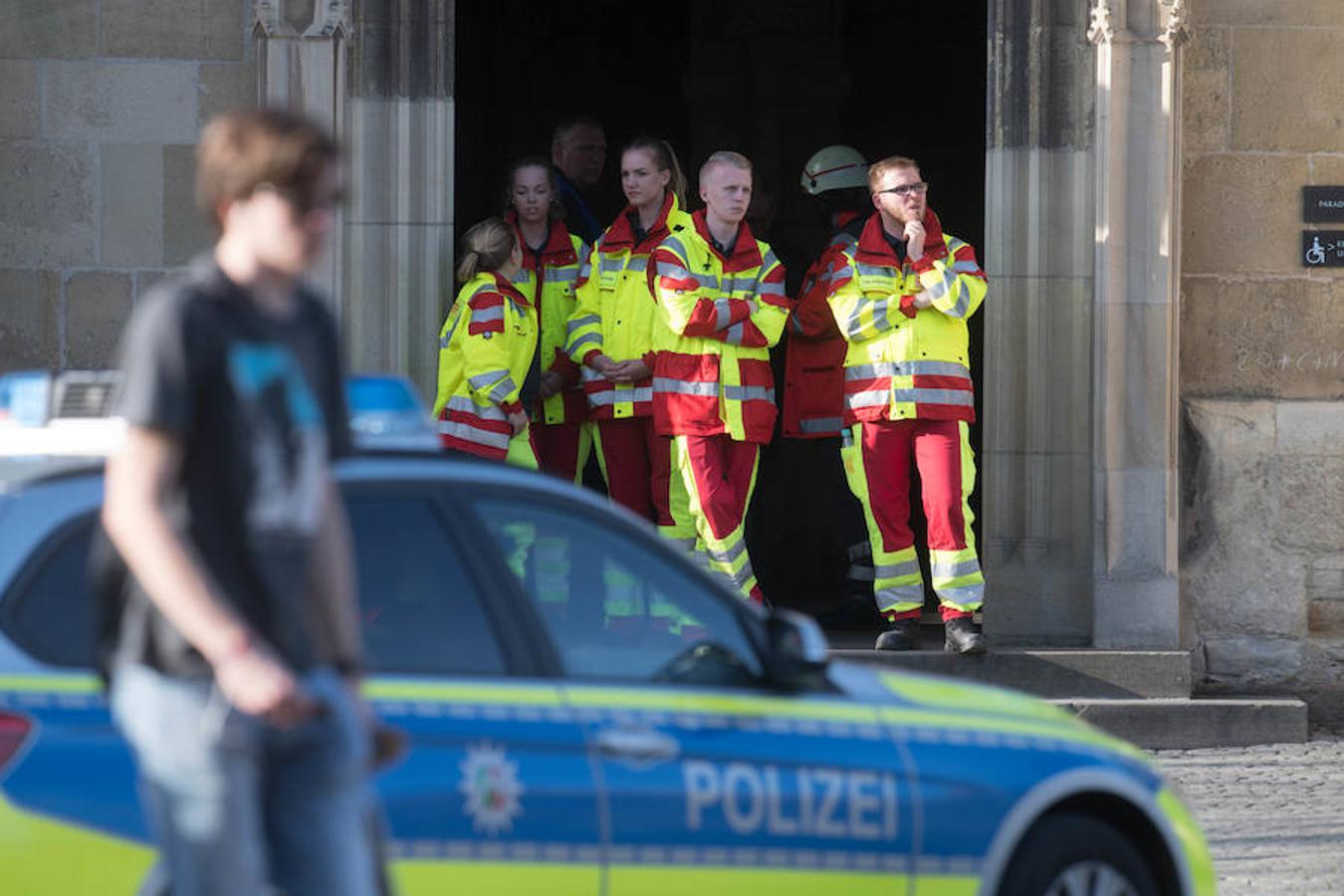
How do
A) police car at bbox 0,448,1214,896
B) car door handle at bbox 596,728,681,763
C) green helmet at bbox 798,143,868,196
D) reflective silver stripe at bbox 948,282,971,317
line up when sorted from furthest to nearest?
green helmet at bbox 798,143,868,196
reflective silver stripe at bbox 948,282,971,317
car door handle at bbox 596,728,681,763
police car at bbox 0,448,1214,896

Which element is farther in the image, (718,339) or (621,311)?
(621,311)

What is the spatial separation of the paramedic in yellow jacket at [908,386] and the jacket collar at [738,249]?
0.35m

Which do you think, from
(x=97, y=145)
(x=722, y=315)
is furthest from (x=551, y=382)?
(x=97, y=145)

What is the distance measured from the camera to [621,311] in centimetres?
1102

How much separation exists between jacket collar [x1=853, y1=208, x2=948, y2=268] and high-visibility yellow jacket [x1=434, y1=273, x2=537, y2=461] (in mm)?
1434

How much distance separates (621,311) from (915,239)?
1.30 metres

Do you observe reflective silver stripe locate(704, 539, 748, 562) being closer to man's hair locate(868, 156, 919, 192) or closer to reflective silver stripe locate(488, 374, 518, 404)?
reflective silver stripe locate(488, 374, 518, 404)

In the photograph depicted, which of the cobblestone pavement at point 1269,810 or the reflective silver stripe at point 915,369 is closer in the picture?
the cobblestone pavement at point 1269,810

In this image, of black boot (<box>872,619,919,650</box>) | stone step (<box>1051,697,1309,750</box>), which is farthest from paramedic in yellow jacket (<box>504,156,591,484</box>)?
stone step (<box>1051,697,1309,750</box>)

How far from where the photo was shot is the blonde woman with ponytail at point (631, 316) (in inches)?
432

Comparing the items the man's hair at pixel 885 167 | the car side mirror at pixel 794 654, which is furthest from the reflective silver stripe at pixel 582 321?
the car side mirror at pixel 794 654

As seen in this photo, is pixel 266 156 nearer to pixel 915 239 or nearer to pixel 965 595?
pixel 915 239

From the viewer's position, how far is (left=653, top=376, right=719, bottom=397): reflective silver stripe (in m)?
10.8

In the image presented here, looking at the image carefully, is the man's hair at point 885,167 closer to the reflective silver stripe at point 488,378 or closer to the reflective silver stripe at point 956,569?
the reflective silver stripe at point 956,569
